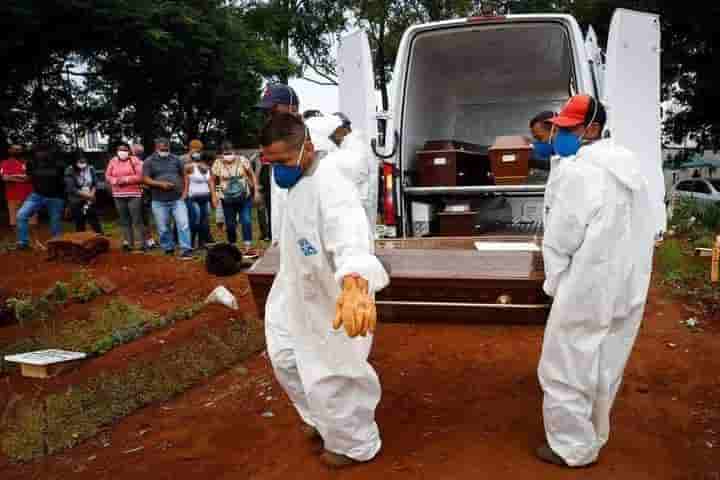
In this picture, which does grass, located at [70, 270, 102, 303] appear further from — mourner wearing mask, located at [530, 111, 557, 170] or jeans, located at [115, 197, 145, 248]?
mourner wearing mask, located at [530, 111, 557, 170]

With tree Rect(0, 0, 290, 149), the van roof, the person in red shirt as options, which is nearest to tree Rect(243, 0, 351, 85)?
tree Rect(0, 0, 290, 149)

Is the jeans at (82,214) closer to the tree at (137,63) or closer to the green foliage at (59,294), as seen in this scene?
the green foliage at (59,294)

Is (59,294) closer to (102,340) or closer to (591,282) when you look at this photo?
(102,340)

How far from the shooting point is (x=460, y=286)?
10.6 feet

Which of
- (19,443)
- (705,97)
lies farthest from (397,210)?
(705,97)

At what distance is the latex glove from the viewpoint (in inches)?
93.1

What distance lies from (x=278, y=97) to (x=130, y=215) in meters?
4.85

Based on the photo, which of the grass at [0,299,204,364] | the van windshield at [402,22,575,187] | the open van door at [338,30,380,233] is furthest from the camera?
the van windshield at [402,22,575,187]

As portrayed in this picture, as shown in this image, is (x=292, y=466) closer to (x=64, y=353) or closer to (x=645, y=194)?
(x=645, y=194)

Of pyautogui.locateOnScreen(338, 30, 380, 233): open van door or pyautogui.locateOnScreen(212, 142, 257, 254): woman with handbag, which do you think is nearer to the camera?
pyautogui.locateOnScreen(338, 30, 380, 233): open van door

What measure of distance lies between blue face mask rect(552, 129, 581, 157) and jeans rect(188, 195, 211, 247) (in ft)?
19.2

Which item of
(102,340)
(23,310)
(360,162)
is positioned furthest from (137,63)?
(360,162)

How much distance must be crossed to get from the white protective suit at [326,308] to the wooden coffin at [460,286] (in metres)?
0.39

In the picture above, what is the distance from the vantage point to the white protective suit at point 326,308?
2.80 metres
